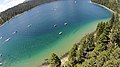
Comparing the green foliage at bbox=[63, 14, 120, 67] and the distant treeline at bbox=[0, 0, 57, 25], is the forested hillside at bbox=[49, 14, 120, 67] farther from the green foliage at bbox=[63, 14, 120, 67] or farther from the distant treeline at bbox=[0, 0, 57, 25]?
the distant treeline at bbox=[0, 0, 57, 25]

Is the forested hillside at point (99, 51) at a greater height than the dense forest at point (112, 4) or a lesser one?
greater

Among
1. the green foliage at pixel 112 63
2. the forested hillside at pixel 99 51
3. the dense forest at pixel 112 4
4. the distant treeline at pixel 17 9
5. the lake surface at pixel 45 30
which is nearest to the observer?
the green foliage at pixel 112 63

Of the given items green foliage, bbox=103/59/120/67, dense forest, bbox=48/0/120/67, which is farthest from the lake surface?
green foliage, bbox=103/59/120/67

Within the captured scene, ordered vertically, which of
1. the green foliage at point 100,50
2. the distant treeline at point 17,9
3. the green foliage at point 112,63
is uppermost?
the green foliage at point 112,63

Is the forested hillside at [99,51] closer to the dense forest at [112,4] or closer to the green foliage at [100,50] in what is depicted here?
the green foliage at [100,50]

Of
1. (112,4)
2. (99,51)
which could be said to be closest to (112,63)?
(99,51)

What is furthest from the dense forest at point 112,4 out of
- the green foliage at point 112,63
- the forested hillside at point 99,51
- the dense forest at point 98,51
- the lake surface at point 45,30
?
the green foliage at point 112,63
